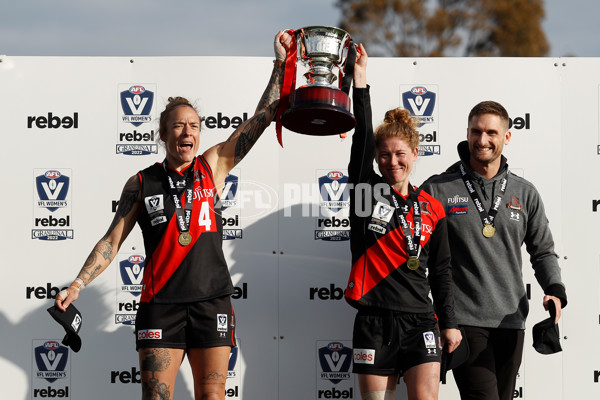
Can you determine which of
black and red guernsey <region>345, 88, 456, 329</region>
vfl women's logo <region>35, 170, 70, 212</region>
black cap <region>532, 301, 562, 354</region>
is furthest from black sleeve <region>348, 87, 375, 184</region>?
vfl women's logo <region>35, 170, 70, 212</region>

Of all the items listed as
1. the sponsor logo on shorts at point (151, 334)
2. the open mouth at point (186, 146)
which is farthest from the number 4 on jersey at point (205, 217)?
the sponsor logo on shorts at point (151, 334)

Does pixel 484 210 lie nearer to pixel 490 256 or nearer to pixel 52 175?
pixel 490 256

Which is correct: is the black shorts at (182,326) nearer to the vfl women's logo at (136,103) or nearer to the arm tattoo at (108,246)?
the arm tattoo at (108,246)

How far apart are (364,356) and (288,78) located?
4.54ft

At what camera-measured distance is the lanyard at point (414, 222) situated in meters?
3.20

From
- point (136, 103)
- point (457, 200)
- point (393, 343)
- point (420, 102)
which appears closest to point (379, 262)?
point (393, 343)

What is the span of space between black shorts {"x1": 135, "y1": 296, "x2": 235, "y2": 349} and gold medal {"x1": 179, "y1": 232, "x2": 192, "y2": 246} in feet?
0.92

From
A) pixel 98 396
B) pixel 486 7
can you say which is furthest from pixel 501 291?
pixel 486 7

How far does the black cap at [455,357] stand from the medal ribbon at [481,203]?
63cm

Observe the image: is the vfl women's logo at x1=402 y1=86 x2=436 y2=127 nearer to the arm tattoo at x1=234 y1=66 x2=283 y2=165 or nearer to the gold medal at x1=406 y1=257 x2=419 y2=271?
the arm tattoo at x1=234 y1=66 x2=283 y2=165

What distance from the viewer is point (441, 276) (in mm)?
3322

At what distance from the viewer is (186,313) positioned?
3078 mm

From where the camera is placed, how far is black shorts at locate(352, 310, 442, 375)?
3.12 metres

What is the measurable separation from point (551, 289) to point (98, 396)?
2.88m
